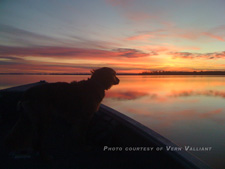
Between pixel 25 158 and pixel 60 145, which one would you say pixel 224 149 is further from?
pixel 25 158

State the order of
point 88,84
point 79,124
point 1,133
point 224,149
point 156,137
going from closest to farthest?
1. point 156,137
2. point 79,124
3. point 88,84
4. point 1,133
5. point 224,149

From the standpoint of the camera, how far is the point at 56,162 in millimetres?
2553

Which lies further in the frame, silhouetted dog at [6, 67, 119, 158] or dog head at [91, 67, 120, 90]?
dog head at [91, 67, 120, 90]

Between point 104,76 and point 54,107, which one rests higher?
point 104,76

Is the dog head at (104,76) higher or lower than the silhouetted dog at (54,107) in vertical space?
higher

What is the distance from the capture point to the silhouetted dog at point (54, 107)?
8.39 ft

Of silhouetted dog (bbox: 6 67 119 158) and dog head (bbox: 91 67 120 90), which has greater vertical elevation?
dog head (bbox: 91 67 120 90)

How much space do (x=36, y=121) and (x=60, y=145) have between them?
0.96 metres

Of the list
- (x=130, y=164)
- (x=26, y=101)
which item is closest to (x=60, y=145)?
(x=26, y=101)

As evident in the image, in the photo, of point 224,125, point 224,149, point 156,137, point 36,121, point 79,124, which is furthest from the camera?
point 224,125

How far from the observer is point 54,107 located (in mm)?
2740

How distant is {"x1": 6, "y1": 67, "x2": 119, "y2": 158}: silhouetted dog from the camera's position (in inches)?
101

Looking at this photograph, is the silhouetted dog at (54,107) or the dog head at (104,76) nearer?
the silhouetted dog at (54,107)

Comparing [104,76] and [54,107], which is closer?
[54,107]
